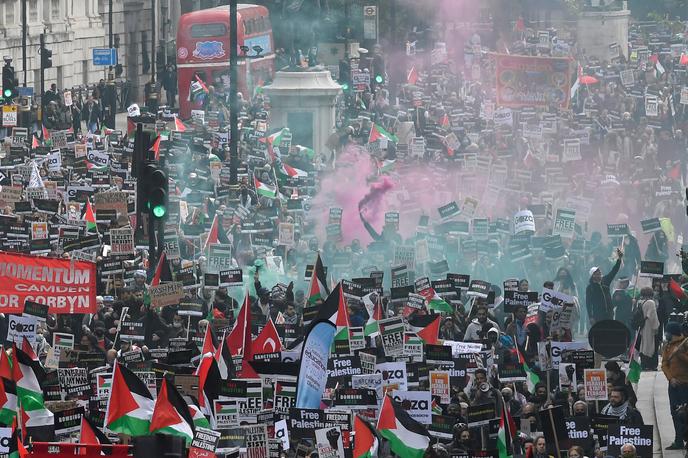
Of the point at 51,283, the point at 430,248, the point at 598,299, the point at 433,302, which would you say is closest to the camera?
the point at 51,283

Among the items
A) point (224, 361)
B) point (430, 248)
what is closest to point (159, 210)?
point (224, 361)

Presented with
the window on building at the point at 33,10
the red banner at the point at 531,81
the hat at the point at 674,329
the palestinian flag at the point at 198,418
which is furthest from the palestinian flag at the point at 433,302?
the window on building at the point at 33,10

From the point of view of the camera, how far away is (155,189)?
23562mm

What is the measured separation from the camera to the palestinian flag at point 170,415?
53.9 feet

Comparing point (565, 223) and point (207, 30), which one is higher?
point (207, 30)

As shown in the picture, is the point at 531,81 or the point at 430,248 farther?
the point at 531,81

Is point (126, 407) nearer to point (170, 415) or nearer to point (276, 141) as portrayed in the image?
point (170, 415)

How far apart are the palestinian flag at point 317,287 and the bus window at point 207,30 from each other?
33383 mm

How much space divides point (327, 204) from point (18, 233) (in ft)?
26.4

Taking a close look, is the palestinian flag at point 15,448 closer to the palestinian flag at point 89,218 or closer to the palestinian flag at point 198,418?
the palestinian flag at point 198,418

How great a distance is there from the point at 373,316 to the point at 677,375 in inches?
151

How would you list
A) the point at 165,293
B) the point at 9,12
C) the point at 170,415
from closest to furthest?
the point at 170,415 → the point at 165,293 → the point at 9,12

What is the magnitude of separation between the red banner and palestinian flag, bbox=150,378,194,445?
26.4 m

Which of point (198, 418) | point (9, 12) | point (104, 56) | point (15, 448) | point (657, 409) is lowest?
point (657, 409)
